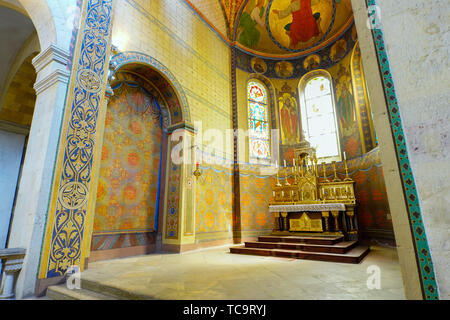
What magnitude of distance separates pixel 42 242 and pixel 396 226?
155 inches

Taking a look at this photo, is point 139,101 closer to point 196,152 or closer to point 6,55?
point 196,152


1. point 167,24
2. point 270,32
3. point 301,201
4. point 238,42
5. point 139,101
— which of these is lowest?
point 301,201

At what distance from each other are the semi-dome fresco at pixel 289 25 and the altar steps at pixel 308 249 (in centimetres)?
791

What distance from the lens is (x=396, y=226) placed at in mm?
1601

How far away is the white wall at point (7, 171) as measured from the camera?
570cm

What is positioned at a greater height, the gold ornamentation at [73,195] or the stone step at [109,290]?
the gold ornamentation at [73,195]

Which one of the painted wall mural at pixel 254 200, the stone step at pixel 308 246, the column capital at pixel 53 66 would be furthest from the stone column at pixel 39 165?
the painted wall mural at pixel 254 200

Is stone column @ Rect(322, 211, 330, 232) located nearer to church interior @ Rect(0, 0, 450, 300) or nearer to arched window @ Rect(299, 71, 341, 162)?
church interior @ Rect(0, 0, 450, 300)

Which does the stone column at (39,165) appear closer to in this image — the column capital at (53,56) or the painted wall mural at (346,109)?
the column capital at (53,56)

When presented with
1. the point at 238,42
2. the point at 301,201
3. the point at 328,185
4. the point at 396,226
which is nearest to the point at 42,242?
the point at 396,226

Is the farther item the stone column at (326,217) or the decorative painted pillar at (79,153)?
the stone column at (326,217)

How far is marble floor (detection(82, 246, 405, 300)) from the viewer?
2.43 meters

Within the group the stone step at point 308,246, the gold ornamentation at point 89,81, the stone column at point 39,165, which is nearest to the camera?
the stone column at point 39,165

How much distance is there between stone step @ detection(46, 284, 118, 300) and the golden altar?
478 centimetres
